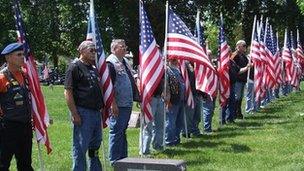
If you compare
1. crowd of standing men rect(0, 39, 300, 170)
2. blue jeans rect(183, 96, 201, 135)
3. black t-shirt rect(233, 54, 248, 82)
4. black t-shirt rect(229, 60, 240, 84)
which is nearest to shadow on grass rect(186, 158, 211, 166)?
crowd of standing men rect(0, 39, 300, 170)

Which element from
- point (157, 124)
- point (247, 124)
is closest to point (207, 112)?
point (247, 124)

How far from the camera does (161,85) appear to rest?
39.3 feet

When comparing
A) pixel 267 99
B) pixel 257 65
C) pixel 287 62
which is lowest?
Result: pixel 267 99

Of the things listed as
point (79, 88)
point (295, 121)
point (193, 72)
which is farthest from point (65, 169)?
point (295, 121)

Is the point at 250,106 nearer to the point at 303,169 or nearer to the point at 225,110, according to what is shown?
the point at 225,110

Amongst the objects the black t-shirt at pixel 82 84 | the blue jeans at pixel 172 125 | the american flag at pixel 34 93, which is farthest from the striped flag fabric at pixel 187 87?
the american flag at pixel 34 93

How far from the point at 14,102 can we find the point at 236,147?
5.97 meters

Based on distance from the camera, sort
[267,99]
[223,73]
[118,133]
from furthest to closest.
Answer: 1. [267,99]
2. [223,73]
3. [118,133]

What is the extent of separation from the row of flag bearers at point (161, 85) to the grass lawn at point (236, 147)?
0.47 meters

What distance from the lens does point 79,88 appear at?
8.18 metres

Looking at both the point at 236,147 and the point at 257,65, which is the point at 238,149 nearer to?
the point at 236,147

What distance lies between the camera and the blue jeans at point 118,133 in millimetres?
9844

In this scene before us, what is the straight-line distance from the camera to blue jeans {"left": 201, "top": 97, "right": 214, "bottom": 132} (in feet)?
48.8

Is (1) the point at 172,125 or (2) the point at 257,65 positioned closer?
(1) the point at 172,125
